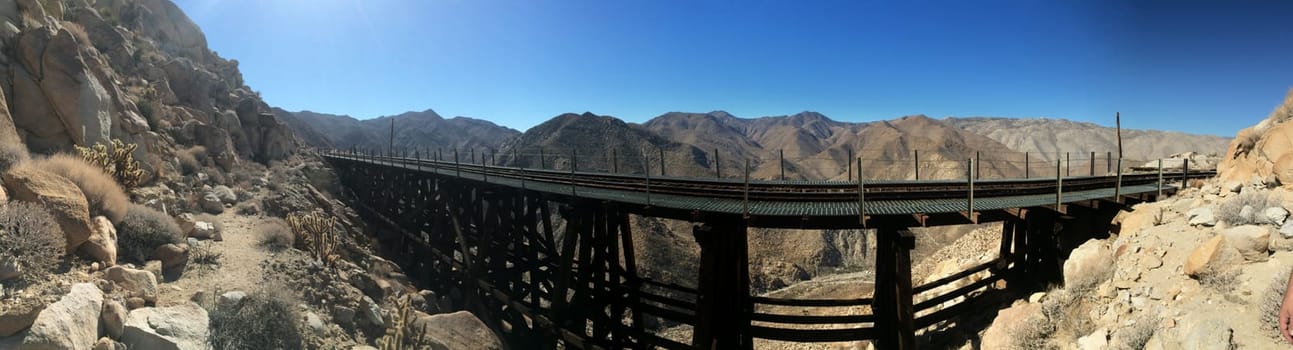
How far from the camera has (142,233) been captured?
695 centimetres

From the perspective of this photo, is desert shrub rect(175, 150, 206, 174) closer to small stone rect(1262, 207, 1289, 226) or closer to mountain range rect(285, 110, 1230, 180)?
mountain range rect(285, 110, 1230, 180)

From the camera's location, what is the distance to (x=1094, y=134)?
293 feet

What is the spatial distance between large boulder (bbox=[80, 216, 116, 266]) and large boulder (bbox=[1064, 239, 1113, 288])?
1357 cm

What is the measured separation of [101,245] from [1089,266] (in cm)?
1402

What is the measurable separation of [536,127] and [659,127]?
217ft

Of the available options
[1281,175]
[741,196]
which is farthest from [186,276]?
[1281,175]

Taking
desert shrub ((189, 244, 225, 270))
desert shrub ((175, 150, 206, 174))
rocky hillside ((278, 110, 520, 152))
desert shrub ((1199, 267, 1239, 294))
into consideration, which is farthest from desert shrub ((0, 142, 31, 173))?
rocky hillside ((278, 110, 520, 152))

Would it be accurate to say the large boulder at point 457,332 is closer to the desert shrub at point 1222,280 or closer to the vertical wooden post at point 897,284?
the vertical wooden post at point 897,284

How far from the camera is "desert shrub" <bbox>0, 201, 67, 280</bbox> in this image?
4750mm

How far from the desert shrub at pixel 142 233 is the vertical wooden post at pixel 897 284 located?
11.0 metres

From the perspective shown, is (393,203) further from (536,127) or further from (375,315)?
(536,127)

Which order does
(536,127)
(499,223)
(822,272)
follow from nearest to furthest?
1. (499,223)
2. (822,272)
3. (536,127)

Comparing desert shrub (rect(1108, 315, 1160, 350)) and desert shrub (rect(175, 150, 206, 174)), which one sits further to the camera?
desert shrub (rect(175, 150, 206, 174))

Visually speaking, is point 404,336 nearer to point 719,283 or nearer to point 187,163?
point 719,283
